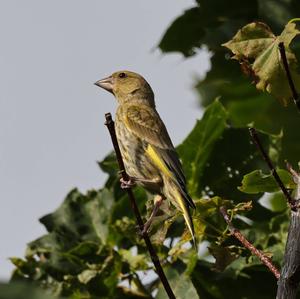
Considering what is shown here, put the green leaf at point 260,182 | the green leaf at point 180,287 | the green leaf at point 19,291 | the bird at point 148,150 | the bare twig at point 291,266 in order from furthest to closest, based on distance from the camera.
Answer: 1. the bird at point 148,150
2. the green leaf at point 180,287
3. the green leaf at point 260,182
4. the bare twig at point 291,266
5. the green leaf at point 19,291

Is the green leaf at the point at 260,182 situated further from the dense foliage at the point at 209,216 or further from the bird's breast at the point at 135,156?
the bird's breast at the point at 135,156

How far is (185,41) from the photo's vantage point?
6246 millimetres

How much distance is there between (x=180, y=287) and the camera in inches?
189

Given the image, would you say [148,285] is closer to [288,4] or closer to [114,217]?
[114,217]

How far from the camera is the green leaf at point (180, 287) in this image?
15.5ft

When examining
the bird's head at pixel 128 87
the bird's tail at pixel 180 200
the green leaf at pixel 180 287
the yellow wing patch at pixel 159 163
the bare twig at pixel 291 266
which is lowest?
the green leaf at pixel 180 287

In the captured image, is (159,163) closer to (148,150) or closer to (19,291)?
(148,150)

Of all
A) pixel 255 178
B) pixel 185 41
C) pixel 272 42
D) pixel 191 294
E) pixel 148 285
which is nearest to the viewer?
pixel 272 42

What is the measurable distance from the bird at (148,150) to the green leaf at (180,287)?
47 centimetres

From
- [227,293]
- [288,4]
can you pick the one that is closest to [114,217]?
[227,293]

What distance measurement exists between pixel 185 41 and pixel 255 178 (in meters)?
3.13

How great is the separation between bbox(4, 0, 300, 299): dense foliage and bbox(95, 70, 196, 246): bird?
22cm

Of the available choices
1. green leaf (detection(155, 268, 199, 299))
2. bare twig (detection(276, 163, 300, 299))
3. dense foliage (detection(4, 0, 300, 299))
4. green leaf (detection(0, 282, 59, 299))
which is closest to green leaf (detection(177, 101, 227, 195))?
dense foliage (detection(4, 0, 300, 299))

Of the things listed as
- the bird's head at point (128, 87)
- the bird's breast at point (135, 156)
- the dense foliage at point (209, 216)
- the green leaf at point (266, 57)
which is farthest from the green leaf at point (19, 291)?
the bird's head at point (128, 87)
